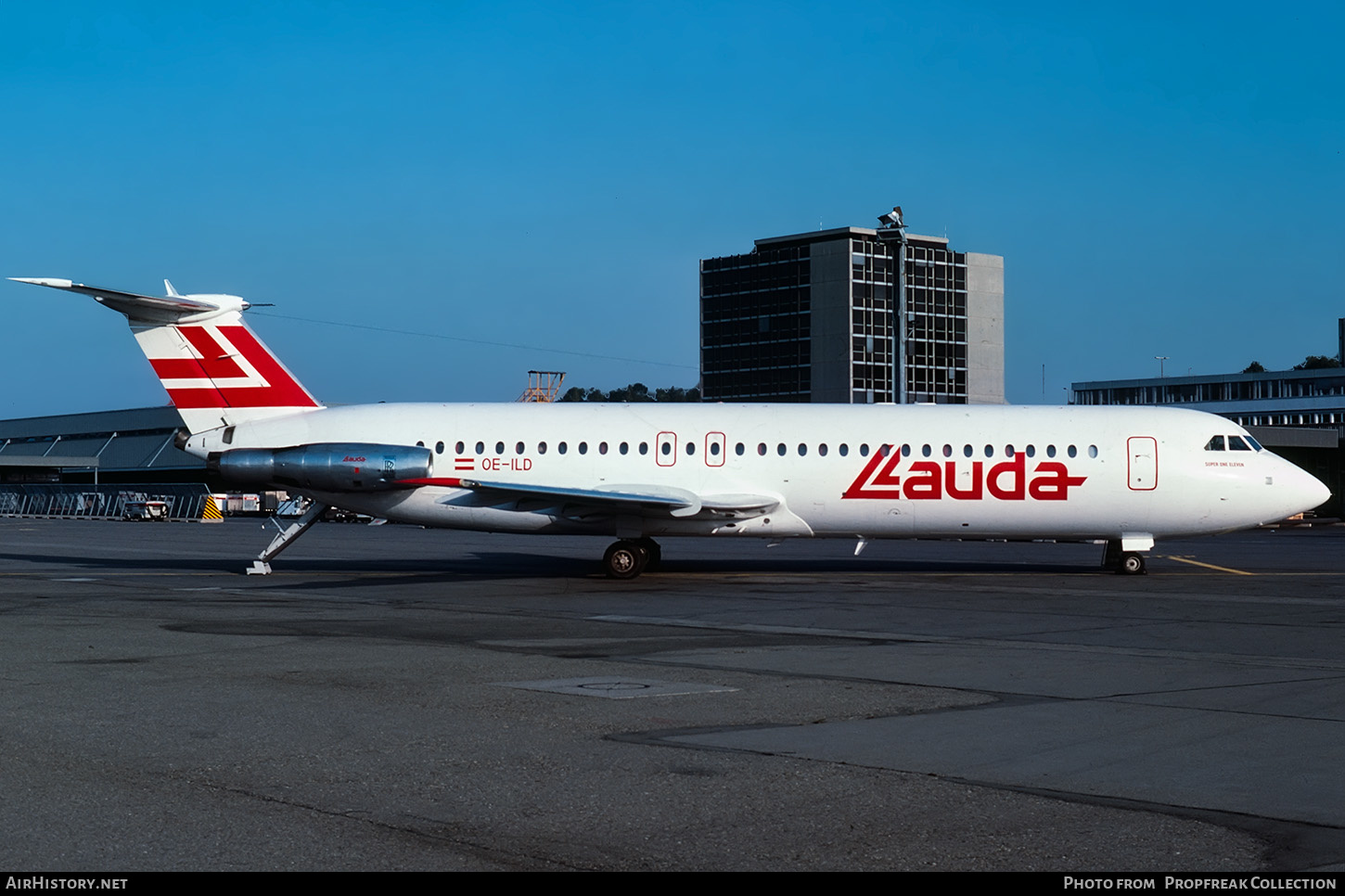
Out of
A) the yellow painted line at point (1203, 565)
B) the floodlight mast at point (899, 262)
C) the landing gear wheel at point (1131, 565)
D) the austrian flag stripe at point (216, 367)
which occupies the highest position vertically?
the floodlight mast at point (899, 262)

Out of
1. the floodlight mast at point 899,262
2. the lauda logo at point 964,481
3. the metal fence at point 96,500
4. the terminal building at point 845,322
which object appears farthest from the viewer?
the terminal building at point 845,322

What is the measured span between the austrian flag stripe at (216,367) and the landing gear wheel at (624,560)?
7.64 m

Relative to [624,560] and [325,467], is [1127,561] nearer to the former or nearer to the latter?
[624,560]

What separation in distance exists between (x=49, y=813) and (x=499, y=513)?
59.5 feet

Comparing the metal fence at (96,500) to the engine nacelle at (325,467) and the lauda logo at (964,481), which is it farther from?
the lauda logo at (964,481)

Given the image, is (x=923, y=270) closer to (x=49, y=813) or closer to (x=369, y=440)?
(x=369, y=440)

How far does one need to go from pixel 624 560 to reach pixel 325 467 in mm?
5865

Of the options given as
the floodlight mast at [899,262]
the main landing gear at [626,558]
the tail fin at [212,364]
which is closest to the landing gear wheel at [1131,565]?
the main landing gear at [626,558]

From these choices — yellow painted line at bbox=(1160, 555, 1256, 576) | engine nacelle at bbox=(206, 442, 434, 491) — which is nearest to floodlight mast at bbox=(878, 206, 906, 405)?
yellow painted line at bbox=(1160, 555, 1256, 576)

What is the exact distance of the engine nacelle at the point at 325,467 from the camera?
24.4 meters

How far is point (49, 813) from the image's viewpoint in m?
6.52

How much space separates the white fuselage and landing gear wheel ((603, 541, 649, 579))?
1.16 ft
